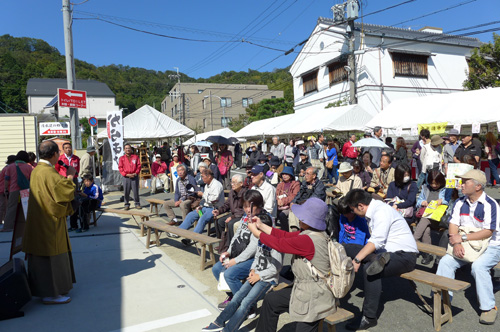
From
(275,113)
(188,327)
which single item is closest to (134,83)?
(275,113)

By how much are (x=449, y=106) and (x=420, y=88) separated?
13.3 m

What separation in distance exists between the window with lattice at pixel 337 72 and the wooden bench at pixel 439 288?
68.9 ft

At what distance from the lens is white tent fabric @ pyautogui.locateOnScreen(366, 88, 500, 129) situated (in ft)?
31.7

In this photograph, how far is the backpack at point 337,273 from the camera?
279 cm

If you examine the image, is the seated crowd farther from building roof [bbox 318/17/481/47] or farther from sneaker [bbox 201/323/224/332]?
building roof [bbox 318/17/481/47]

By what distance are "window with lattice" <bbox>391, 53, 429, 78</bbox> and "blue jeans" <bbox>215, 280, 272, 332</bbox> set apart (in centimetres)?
2226

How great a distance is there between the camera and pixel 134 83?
83250mm

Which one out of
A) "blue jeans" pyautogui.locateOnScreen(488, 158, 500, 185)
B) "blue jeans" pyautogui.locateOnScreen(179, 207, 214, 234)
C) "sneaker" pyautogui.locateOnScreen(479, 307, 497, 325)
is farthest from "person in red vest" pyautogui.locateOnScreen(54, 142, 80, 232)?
"blue jeans" pyautogui.locateOnScreen(488, 158, 500, 185)

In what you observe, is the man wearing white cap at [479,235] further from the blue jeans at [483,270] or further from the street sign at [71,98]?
the street sign at [71,98]

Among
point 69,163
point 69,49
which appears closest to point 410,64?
point 69,49

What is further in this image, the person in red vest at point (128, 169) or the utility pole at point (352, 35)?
the utility pole at point (352, 35)

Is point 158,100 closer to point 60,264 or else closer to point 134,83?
point 134,83

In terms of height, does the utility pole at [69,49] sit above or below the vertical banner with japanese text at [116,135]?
above

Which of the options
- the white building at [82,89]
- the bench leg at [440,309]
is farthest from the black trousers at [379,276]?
the white building at [82,89]
